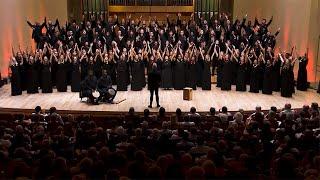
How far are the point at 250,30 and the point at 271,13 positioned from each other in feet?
7.10

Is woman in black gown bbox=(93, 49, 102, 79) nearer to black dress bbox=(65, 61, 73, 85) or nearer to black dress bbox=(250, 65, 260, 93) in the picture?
black dress bbox=(65, 61, 73, 85)

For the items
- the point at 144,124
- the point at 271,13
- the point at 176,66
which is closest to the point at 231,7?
the point at 271,13

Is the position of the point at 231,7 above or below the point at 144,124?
above

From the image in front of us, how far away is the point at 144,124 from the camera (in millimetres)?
7137

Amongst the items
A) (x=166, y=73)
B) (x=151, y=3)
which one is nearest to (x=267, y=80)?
(x=166, y=73)

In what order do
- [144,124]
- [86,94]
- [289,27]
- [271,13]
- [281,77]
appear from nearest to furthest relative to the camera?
[144,124] < [86,94] < [281,77] < [289,27] < [271,13]

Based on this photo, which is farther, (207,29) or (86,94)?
(207,29)

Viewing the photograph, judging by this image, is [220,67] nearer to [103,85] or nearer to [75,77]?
[103,85]

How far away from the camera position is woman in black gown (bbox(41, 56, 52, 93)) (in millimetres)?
12133

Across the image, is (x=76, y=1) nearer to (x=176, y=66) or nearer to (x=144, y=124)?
(x=176, y=66)

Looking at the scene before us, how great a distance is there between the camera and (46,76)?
→ 39.8 ft

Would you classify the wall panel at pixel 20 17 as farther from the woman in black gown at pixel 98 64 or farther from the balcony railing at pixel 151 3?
the woman in black gown at pixel 98 64

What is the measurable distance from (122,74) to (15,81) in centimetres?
278

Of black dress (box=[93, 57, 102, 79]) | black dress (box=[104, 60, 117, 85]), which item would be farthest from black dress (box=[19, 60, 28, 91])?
black dress (box=[104, 60, 117, 85])
